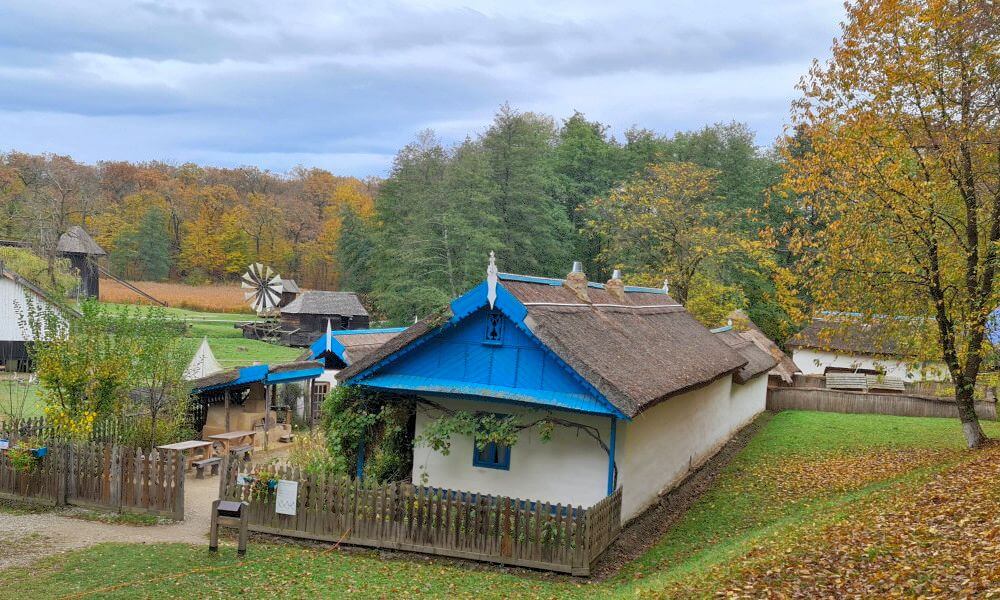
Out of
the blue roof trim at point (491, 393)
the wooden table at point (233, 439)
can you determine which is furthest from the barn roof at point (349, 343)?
the blue roof trim at point (491, 393)

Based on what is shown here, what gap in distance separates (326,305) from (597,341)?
47.6 meters

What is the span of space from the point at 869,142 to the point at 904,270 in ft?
9.85

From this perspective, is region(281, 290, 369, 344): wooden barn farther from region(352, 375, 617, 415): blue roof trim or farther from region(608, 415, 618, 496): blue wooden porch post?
region(608, 415, 618, 496): blue wooden porch post

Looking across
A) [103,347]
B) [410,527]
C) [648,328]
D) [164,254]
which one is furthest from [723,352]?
[164,254]

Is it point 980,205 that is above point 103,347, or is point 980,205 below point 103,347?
above

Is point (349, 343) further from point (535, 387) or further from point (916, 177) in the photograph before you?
point (916, 177)

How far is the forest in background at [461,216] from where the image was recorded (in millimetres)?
42094

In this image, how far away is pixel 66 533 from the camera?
1399 cm

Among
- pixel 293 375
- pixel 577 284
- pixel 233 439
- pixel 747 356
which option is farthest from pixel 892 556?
pixel 747 356

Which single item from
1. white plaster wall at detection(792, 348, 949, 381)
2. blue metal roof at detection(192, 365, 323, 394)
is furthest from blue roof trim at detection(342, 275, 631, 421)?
white plaster wall at detection(792, 348, 949, 381)

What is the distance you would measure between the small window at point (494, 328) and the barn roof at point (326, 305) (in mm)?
47005

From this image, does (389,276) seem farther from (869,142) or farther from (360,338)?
(869,142)

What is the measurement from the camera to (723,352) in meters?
24.1

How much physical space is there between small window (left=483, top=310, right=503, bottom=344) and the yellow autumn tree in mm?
7934
